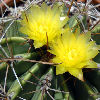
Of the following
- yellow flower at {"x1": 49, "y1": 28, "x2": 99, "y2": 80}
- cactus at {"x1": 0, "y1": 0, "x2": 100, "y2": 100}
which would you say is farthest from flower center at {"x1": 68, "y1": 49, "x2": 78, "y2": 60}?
cactus at {"x1": 0, "y1": 0, "x2": 100, "y2": 100}

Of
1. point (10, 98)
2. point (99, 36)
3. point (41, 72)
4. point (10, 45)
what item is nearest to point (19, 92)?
point (10, 98)

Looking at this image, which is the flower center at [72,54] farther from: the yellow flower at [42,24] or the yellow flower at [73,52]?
the yellow flower at [42,24]

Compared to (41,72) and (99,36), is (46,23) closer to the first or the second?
(41,72)

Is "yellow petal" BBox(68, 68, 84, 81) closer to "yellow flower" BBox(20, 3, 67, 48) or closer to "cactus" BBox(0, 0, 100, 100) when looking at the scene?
"cactus" BBox(0, 0, 100, 100)

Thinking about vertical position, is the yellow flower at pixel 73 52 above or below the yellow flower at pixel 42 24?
below

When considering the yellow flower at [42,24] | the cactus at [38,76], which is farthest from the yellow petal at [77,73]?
the yellow flower at [42,24]
